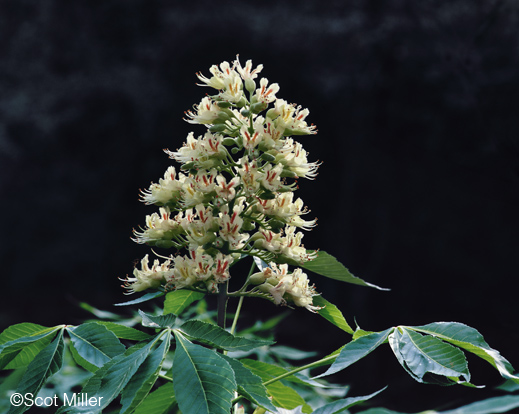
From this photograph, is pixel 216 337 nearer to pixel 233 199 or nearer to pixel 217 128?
pixel 233 199

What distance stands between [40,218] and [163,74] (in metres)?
1.33

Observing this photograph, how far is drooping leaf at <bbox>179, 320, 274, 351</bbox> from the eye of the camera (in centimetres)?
68

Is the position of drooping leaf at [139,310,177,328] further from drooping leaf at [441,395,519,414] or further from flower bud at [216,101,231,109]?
drooping leaf at [441,395,519,414]

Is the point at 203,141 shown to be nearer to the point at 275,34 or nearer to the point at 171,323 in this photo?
the point at 171,323

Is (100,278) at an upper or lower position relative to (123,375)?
upper

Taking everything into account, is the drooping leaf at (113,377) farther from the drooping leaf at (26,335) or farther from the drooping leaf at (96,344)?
the drooping leaf at (26,335)

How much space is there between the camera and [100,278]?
152 inches

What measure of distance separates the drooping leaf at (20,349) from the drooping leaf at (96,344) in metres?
0.06

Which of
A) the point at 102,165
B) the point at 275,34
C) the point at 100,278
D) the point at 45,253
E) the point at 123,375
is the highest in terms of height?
the point at 275,34

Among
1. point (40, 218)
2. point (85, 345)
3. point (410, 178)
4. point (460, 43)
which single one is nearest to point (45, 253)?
point (40, 218)

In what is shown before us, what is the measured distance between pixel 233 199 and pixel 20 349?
38 centimetres

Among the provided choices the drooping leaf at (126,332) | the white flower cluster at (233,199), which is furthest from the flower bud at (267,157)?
the drooping leaf at (126,332)

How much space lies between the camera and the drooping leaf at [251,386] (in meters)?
0.66

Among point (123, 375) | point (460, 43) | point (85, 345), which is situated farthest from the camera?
point (460, 43)
